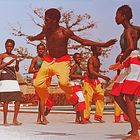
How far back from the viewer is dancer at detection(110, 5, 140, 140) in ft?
9.06

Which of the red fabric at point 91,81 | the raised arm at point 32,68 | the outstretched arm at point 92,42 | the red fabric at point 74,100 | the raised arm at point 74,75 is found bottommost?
the red fabric at point 74,100

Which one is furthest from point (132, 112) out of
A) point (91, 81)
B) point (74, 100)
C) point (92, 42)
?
point (91, 81)

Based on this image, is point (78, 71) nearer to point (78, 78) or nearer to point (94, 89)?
point (78, 78)

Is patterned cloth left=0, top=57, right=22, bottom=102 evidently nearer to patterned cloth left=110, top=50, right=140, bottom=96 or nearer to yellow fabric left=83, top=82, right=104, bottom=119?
yellow fabric left=83, top=82, right=104, bottom=119

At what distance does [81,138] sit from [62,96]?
7297 millimetres

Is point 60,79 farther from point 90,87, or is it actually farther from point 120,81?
point 90,87

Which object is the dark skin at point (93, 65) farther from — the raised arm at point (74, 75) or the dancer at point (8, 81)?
the dancer at point (8, 81)

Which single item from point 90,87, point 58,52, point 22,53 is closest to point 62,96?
point 22,53

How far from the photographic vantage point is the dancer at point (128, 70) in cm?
276

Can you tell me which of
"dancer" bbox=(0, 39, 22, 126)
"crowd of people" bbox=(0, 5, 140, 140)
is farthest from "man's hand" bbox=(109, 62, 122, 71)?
"dancer" bbox=(0, 39, 22, 126)

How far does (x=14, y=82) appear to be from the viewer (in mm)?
4117

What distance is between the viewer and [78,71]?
4609 millimetres

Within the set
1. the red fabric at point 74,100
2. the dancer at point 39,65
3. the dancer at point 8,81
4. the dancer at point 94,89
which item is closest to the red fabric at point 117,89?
the red fabric at point 74,100

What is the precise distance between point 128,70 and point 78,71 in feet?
5.91
